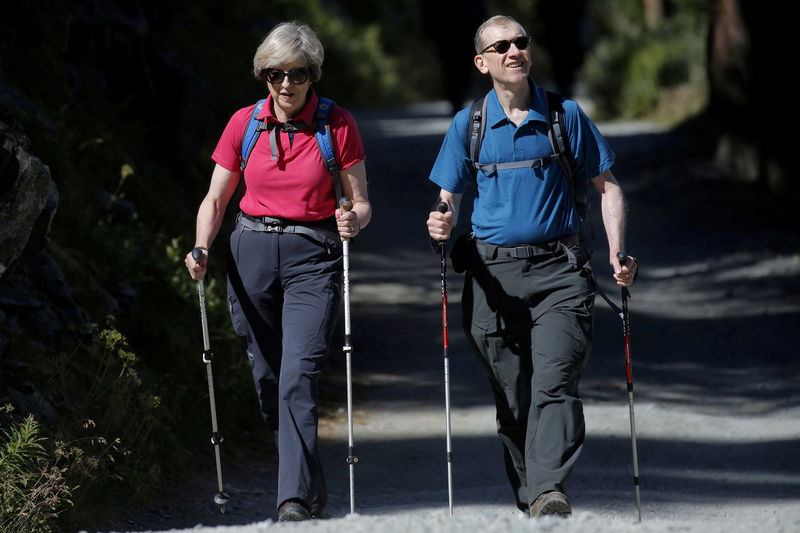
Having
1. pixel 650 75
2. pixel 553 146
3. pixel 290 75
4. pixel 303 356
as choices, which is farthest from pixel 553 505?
pixel 650 75

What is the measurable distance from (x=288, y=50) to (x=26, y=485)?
2.41 metres

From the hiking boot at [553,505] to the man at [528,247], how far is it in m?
0.13

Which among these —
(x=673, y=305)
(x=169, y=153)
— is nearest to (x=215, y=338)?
(x=169, y=153)

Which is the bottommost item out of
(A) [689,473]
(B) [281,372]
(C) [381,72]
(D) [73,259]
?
(A) [689,473]

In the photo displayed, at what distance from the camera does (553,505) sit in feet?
18.8

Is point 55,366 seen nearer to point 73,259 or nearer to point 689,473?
point 73,259

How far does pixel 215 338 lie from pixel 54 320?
1.77 meters

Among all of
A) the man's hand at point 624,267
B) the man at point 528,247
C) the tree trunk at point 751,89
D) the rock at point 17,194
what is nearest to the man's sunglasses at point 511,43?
the man at point 528,247

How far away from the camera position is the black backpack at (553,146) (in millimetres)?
6059

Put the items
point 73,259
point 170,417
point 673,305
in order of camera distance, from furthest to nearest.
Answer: point 673,305
point 73,259
point 170,417

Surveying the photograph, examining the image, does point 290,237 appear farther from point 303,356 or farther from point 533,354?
point 533,354

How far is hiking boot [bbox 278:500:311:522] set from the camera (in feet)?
19.2

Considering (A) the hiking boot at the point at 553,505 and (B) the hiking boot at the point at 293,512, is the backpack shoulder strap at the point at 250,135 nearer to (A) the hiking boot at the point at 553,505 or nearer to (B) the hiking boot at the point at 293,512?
(B) the hiking boot at the point at 293,512

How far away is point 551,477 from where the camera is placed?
19.1 ft
